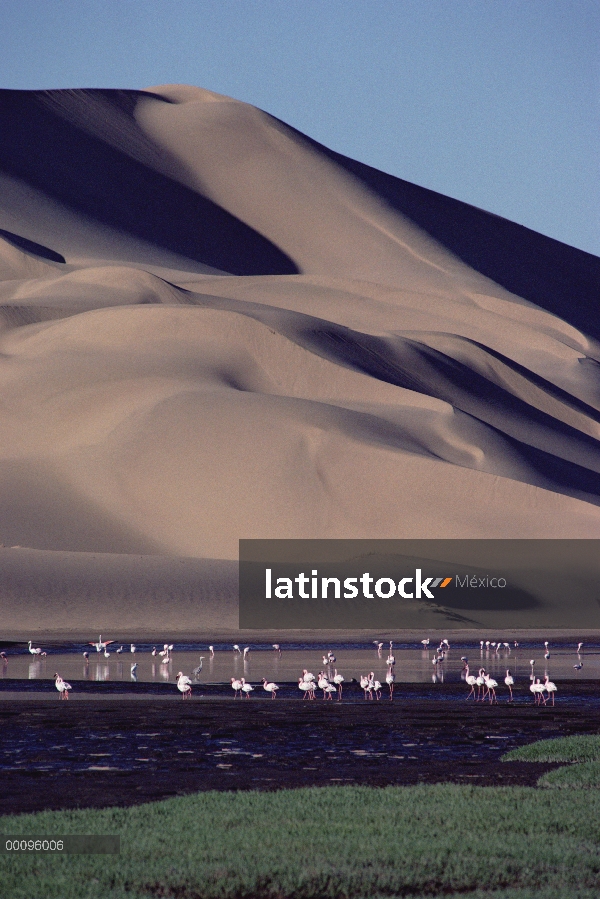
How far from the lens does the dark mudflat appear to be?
1659 centimetres

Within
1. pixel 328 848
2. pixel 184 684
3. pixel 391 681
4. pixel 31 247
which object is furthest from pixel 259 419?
pixel 328 848

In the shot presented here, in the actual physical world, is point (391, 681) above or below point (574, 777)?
above

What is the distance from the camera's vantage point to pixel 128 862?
11.6 m

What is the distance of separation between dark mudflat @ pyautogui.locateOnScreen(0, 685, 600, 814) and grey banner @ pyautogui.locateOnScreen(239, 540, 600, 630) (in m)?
30.4

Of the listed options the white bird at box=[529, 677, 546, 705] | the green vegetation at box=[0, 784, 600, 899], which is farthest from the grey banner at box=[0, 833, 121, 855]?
the white bird at box=[529, 677, 546, 705]

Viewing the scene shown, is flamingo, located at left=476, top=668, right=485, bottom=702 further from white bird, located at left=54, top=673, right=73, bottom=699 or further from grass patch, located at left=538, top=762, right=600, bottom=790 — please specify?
grass patch, located at left=538, top=762, right=600, bottom=790

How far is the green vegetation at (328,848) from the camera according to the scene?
433 inches

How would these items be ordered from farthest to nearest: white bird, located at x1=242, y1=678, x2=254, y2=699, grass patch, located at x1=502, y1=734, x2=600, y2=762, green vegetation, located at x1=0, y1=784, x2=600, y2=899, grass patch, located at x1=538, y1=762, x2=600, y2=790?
white bird, located at x1=242, y1=678, x2=254, y2=699 → grass patch, located at x1=502, y1=734, x2=600, y2=762 → grass patch, located at x1=538, y1=762, x2=600, y2=790 → green vegetation, located at x1=0, y1=784, x2=600, y2=899

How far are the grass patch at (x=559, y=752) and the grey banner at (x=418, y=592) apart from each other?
1531 inches

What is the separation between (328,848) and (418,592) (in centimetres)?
5078

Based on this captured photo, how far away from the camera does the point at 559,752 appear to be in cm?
1866

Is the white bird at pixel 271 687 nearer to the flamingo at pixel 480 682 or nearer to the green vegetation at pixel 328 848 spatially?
the flamingo at pixel 480 682

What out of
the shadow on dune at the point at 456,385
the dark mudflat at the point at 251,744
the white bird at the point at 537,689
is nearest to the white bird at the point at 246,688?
the dark mudflat at the point at 251,744

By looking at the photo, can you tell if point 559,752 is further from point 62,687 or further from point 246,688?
point 62,687
